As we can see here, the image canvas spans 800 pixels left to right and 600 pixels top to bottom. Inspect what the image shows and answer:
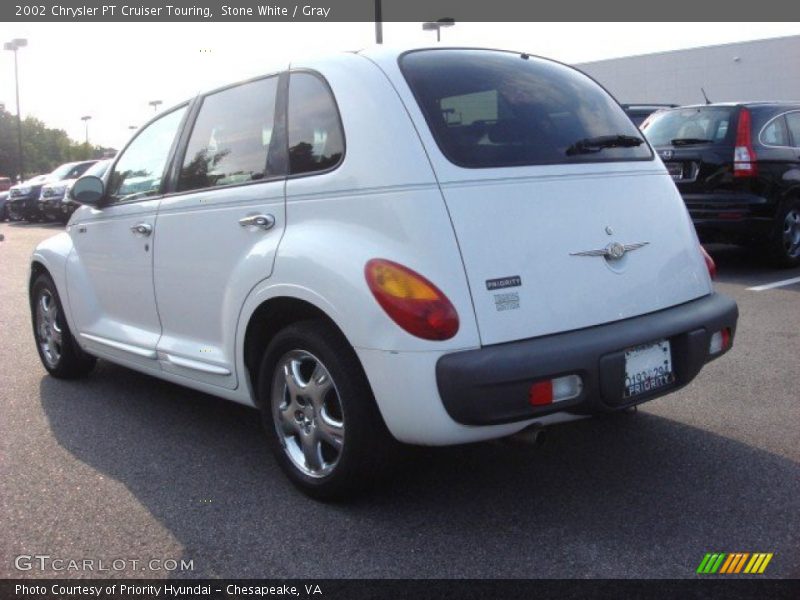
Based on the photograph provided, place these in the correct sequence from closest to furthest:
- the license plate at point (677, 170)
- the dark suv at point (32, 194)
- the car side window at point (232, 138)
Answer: the car side window at point (232, 138) → the license plate at point (677, 170) → the dark suv at point (32, 194)

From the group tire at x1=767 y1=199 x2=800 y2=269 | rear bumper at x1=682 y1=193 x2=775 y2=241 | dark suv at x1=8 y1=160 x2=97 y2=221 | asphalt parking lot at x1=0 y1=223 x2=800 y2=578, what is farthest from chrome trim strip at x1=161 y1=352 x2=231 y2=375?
dark suv at x1=8 y1=160 x2=97 y2=221

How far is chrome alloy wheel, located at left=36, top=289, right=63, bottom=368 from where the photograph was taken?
5496 mm

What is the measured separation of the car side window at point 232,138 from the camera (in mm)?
3752

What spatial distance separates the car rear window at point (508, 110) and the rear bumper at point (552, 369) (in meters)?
0.71

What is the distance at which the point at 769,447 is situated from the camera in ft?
12.6

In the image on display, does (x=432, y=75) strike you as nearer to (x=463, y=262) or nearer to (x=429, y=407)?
(x=463, y=262)

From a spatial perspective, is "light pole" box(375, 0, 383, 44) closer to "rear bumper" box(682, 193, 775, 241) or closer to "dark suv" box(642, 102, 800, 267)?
"dark suv" box(642, 102, 800, 267)

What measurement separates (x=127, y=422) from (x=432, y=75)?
2.57m

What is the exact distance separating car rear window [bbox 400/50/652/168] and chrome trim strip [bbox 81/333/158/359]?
79.5 inches

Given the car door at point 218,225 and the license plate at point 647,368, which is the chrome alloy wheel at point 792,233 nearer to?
the license plate at point 647,368

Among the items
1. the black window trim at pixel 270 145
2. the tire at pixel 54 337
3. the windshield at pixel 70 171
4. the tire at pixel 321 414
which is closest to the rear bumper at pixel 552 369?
the tire at pixel 321 414

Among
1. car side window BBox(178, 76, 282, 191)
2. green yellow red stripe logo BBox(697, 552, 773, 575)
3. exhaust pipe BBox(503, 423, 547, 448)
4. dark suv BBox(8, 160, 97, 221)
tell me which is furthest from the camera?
dark suv BBox(8, 160, 97, 221)

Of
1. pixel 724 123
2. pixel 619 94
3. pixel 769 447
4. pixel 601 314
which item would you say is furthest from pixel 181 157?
pixel 619 94

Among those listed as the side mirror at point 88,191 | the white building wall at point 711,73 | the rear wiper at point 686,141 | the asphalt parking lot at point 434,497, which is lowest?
the asphalt parking lot at point 434,497
